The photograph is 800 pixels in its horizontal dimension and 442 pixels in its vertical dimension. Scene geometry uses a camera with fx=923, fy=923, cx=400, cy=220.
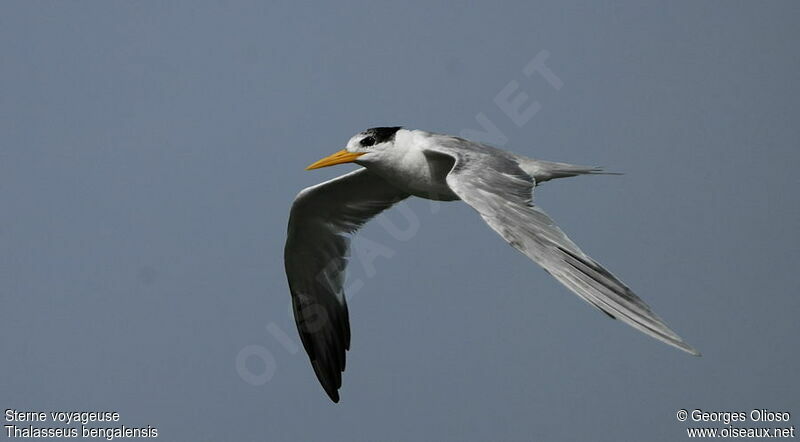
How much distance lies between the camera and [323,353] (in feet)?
27.2

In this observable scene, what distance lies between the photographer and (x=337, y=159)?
22.5 ft

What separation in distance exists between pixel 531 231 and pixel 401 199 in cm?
314

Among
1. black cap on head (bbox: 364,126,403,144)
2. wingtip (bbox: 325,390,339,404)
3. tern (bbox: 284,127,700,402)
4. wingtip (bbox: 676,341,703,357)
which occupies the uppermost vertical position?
black cap on head (bbox: 364,126,403,144)

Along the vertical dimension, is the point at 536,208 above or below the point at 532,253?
above

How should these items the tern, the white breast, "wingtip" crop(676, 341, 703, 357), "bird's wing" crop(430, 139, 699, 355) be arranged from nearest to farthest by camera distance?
"wingtip" crop(676, 341, 703, 357) < "bird's wing" crop(430, 139, 699, 355) < the tern < the white breast

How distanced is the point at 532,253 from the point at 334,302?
371cm

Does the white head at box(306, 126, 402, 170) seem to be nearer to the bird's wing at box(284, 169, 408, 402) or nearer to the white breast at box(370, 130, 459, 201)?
the white breast at box(370, 130, 459, 201)

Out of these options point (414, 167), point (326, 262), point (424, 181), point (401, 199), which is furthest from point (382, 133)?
point (326, 262)

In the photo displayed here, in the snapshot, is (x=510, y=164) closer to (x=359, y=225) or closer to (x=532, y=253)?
(x=532, y=253)

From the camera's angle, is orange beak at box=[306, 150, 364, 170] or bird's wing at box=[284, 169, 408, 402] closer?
orange beak at box=[306, 150, 364, 170]

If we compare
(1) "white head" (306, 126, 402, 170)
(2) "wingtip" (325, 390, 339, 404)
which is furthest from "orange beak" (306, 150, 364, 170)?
(2) "wingtip" (325, 390, 339, 404)

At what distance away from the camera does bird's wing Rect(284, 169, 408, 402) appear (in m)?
8.14

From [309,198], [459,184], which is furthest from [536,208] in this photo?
[309,198]

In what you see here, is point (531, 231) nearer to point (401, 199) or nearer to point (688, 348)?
point (688, 348)
